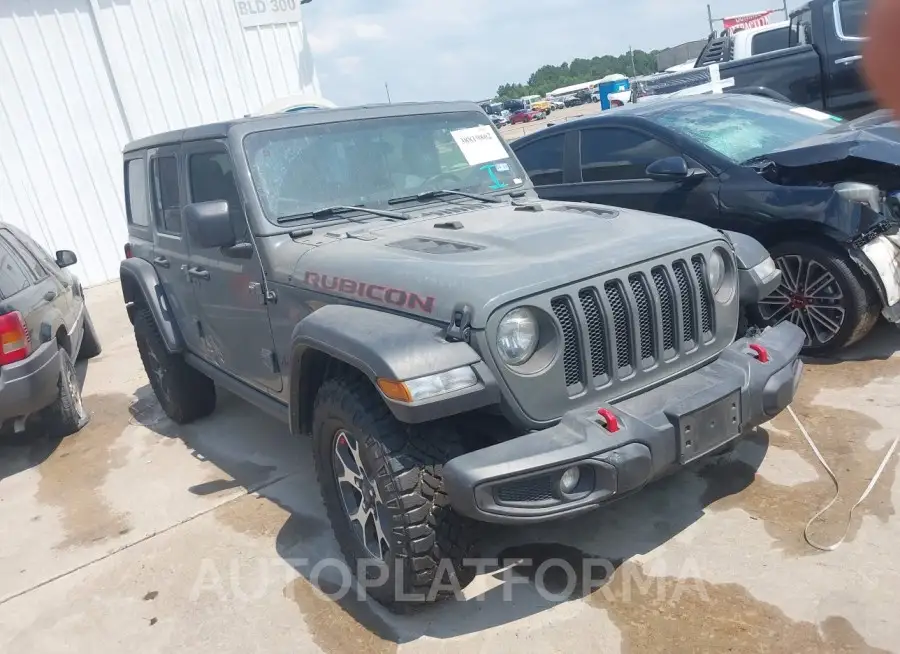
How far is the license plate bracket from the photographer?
271 centimetres

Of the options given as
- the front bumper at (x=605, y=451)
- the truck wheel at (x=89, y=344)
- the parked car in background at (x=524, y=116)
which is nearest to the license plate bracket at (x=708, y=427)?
the front bumper at (x=605, y=451)

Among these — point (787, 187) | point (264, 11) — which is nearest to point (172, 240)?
point (787, 187)

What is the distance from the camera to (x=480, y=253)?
120 inches

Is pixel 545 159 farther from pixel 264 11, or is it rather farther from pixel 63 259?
pixel 264 11

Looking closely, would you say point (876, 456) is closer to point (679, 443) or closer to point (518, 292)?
point (679, 443)

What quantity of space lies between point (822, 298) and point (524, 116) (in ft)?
165

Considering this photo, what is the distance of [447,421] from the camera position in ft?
9.30

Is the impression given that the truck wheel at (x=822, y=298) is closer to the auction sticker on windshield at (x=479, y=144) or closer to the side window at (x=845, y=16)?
the auction sticker on windshield at (x=479, y=144)

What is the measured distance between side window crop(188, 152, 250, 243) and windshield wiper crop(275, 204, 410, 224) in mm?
225

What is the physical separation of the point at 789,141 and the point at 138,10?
10.2 metres

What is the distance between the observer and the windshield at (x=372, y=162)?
3.76 metres

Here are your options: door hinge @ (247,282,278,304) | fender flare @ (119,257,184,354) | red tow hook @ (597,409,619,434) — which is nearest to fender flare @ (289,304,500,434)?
red tow hook @ (597,409,619,434)

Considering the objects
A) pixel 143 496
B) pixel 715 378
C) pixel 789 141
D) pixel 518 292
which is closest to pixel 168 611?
pixel 143 496

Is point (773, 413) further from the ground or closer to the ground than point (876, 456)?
further from the ground
